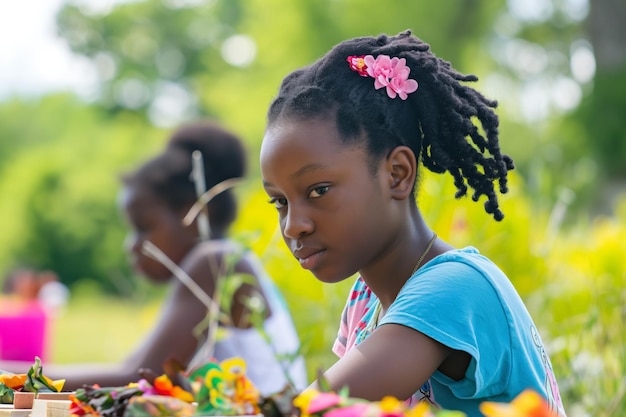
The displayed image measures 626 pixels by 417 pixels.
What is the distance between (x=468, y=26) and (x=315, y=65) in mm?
13233

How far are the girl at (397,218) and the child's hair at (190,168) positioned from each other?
1771mm

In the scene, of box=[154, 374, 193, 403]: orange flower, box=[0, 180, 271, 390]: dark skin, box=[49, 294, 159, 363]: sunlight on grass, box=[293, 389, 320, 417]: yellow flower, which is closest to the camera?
box=[293, 389, 320, 417]: yellow flower

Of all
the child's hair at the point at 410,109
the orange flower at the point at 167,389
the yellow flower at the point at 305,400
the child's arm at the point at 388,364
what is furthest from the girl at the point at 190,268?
the yellow flower at the point at 305,400

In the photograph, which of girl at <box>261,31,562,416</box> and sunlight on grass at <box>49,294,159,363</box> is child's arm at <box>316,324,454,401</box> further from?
sunlight on grass at <box>49,294,159,363</box>

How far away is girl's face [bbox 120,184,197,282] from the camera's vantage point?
3.43m

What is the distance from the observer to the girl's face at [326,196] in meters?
1.50

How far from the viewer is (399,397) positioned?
129cm

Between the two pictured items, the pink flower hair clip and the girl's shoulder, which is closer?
the girl's shoulder

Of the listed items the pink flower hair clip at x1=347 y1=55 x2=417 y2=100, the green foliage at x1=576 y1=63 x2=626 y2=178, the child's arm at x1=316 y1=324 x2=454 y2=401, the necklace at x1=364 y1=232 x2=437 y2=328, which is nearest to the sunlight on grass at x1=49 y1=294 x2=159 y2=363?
the necklace at x1=364 y1=232 x2=437 y2=328

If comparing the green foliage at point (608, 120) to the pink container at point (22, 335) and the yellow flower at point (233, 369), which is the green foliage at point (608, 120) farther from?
the yellow flower at point (233, 369)

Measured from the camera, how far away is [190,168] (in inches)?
140

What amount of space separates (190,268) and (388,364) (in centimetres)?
187

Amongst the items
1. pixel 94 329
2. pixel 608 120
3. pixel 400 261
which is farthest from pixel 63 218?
pixel 400 261

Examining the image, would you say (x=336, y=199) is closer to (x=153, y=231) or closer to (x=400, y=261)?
(x=400, y=261)
